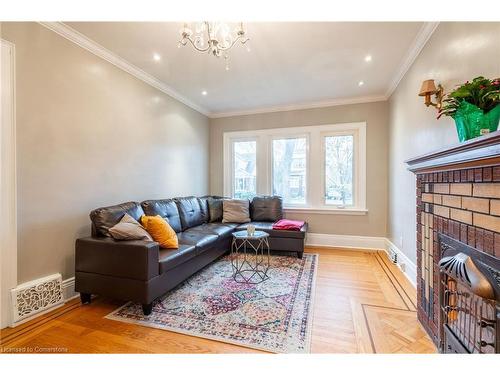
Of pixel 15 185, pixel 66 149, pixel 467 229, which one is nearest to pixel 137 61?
pixel 66 149

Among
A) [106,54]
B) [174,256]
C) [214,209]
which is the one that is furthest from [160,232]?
[106,54]

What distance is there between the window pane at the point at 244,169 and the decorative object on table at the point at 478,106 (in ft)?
12.4

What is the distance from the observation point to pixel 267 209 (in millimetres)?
4340

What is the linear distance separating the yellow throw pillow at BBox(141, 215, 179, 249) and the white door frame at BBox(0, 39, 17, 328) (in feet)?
3.38

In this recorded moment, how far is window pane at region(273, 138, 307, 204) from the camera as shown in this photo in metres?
4.63

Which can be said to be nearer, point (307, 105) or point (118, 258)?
point (118, 258)

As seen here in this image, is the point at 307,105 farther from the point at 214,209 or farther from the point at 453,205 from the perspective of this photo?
the point at 453,205

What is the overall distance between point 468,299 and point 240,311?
5.33ft

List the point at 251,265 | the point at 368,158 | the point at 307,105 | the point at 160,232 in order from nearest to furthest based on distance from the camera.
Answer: the point at 160,232
the point at 251,265
the point at 368,158
the point at 307,105

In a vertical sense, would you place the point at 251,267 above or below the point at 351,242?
below

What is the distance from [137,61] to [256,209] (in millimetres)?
2906
